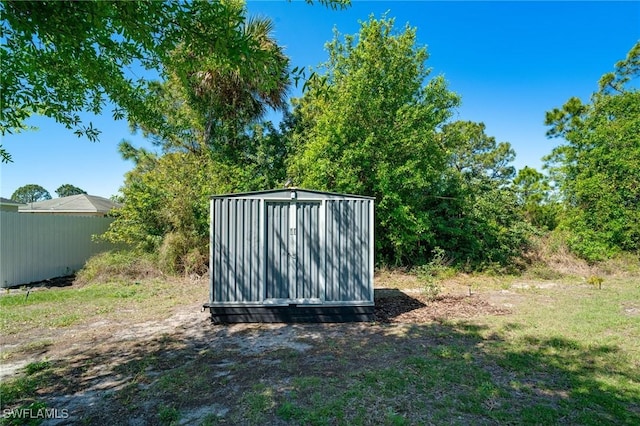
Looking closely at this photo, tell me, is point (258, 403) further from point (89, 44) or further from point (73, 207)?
point (73, 207)

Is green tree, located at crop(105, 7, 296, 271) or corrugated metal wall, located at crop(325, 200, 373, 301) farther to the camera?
green tree, located at crop(105, 7, 296, 271)

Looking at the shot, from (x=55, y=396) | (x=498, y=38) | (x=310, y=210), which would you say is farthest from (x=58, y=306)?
(x=498, y=38)

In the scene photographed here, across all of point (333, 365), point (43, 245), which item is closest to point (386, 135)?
point (333, 365)

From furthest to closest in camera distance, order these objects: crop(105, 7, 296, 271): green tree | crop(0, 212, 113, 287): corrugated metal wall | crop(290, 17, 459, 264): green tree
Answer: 1. crop(105, 7, 296, 271): green tree
2. crop(290, 17, 459, 264): green tree
3. crop(0, 212, 113, 287): corrugated metal wall

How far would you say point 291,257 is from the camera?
490cm

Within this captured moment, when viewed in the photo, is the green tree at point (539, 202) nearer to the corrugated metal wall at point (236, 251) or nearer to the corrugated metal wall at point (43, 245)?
the corrugated metal wall at point (236, 251)

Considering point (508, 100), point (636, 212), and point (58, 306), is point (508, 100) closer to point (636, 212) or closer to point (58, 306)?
point (636, 212)

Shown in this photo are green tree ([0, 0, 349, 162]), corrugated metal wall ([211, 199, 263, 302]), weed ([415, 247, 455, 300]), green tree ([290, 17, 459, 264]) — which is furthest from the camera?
green tree ([290, 17, 459, 264])

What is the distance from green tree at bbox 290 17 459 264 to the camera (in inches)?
334

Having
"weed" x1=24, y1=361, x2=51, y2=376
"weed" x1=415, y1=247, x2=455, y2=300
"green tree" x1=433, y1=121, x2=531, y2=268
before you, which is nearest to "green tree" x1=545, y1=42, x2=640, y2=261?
"green tree" x1=433, y1=121, x2=531, y2=268

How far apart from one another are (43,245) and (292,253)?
23.4ft

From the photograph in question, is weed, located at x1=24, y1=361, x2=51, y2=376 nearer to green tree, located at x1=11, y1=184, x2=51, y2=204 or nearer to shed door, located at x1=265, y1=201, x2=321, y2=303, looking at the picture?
shed door, located at x1=265, y1=201, x2=321, y2=303

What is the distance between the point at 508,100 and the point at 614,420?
1047cm

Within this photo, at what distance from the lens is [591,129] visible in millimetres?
10688
